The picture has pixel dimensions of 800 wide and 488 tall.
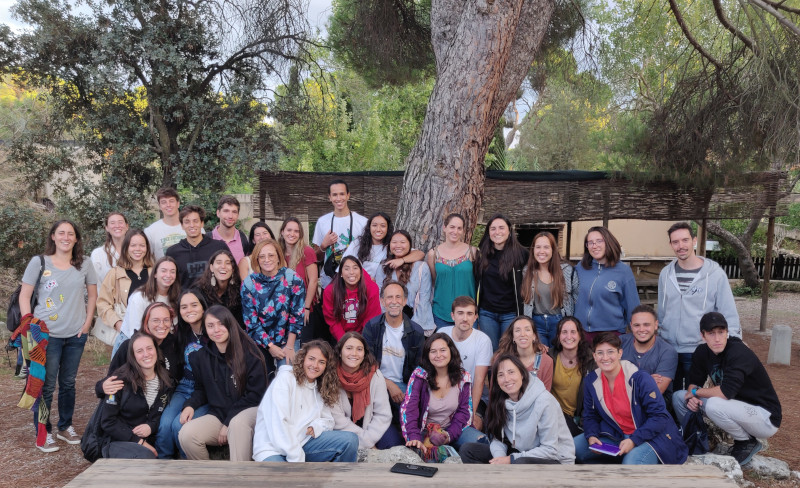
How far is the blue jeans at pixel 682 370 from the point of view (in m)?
4.61

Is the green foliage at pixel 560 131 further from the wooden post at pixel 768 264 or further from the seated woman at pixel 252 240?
the seated woman at pixel 252 240

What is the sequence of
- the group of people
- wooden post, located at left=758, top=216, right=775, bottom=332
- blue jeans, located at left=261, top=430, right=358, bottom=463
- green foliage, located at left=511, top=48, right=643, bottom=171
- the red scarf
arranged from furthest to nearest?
green foliage, located at left=511, top=48, right=643, bottom=171
wooden post, located at left=758, top=216, right=775, bottom=332
the red scarf
the group of people
blue jeans, located at left=261, top=430, right=358, bottom=463

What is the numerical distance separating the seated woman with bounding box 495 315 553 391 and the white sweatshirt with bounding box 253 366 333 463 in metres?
1.28

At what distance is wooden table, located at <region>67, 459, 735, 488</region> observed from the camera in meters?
2.61

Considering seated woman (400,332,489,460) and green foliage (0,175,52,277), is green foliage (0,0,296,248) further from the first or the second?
seated woman (400,332,489,460)

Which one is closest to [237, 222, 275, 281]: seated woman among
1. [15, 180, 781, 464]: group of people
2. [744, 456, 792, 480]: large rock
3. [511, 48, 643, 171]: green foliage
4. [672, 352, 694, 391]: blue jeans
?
[15, 180, 781, 464]: group of people

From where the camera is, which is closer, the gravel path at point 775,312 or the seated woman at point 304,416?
the seated woman at point 304,416

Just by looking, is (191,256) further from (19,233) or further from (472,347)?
(19,233)

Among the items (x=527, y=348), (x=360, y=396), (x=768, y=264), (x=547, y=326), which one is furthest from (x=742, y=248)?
(x=360, y=396)

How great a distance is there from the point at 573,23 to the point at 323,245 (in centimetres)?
511

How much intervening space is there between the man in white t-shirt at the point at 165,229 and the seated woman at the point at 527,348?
279cm

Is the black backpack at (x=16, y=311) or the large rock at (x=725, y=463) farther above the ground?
the black backpack at (x=16, y=311)

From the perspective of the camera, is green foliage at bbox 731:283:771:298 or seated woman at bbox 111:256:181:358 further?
green foliage at bbox 731:283:771:298

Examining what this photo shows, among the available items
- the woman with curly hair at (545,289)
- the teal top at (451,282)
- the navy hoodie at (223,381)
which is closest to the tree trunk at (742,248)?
the woman with curly hair at (545,289)
